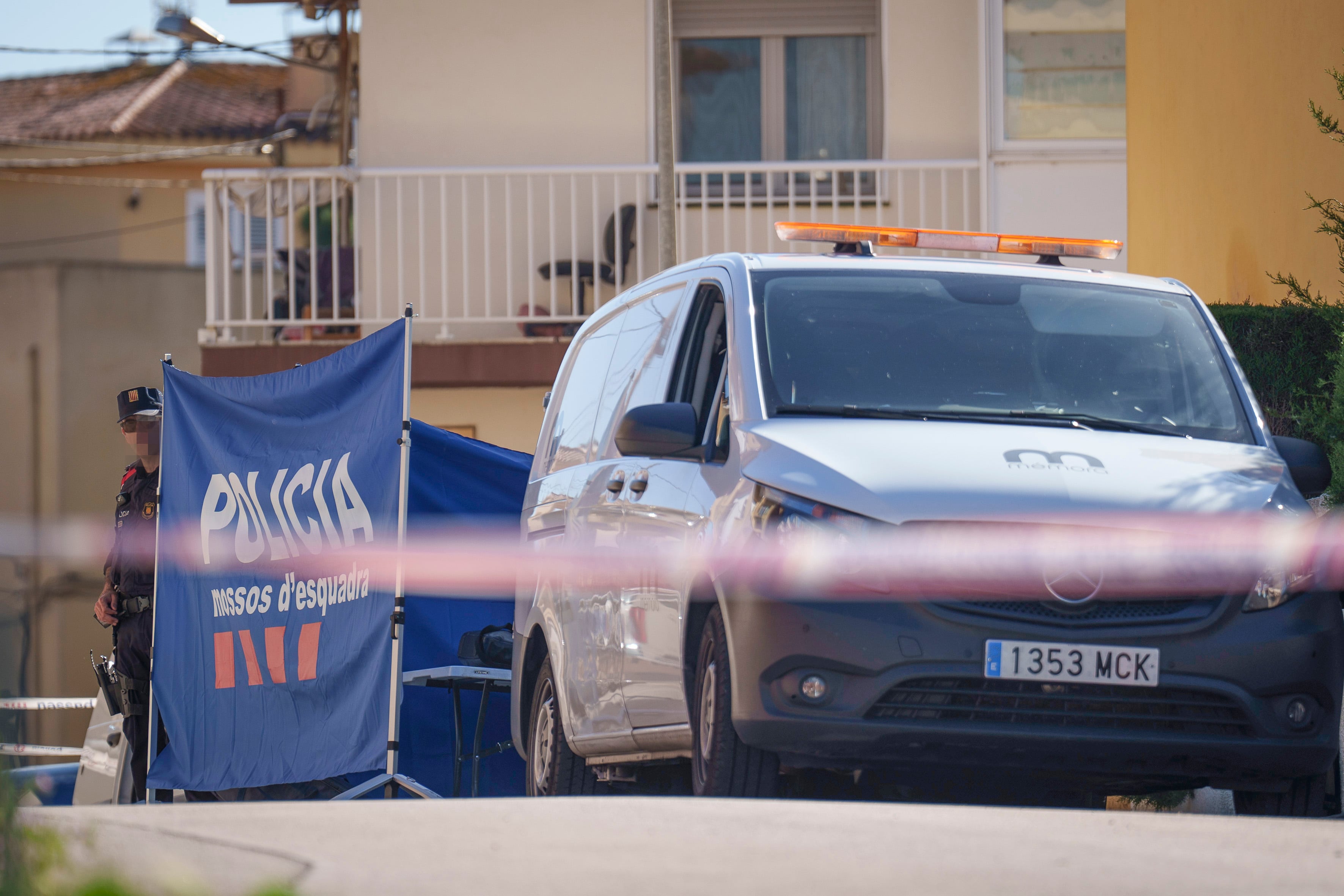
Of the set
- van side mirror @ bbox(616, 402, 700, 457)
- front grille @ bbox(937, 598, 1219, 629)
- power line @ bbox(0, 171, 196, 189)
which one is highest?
power line @ bbox(0, 171, 196, 189)

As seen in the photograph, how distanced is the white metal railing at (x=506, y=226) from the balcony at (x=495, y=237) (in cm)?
2

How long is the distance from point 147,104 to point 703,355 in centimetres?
3522

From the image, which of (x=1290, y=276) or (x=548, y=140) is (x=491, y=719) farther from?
(x=548, y=140)

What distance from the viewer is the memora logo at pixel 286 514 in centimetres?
792

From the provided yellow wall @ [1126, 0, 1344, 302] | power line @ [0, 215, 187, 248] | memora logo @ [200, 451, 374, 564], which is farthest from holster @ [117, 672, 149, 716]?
power line @ [0, 215, 187, 248]

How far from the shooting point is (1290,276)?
8117 millimetres

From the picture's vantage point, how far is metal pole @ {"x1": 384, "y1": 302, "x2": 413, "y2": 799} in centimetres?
762

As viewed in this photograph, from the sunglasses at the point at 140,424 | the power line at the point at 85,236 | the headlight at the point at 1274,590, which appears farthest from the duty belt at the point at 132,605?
the power line at the point at 85,236

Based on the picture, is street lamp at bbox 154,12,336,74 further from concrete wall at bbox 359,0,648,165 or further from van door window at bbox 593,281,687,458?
van door window at bbox 593,281,687,458

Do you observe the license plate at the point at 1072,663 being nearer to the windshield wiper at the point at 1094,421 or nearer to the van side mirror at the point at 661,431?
the windshield wiper at the point at 1094,421

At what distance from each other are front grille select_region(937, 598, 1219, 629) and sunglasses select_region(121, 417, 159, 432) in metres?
5.68

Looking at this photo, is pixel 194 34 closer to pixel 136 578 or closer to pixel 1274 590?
pixel 136 578

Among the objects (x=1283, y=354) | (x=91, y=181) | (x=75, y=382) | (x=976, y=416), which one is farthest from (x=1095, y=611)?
(x=91, y=181)

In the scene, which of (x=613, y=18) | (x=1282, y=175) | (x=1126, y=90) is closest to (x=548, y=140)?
(x=613, y=18)
